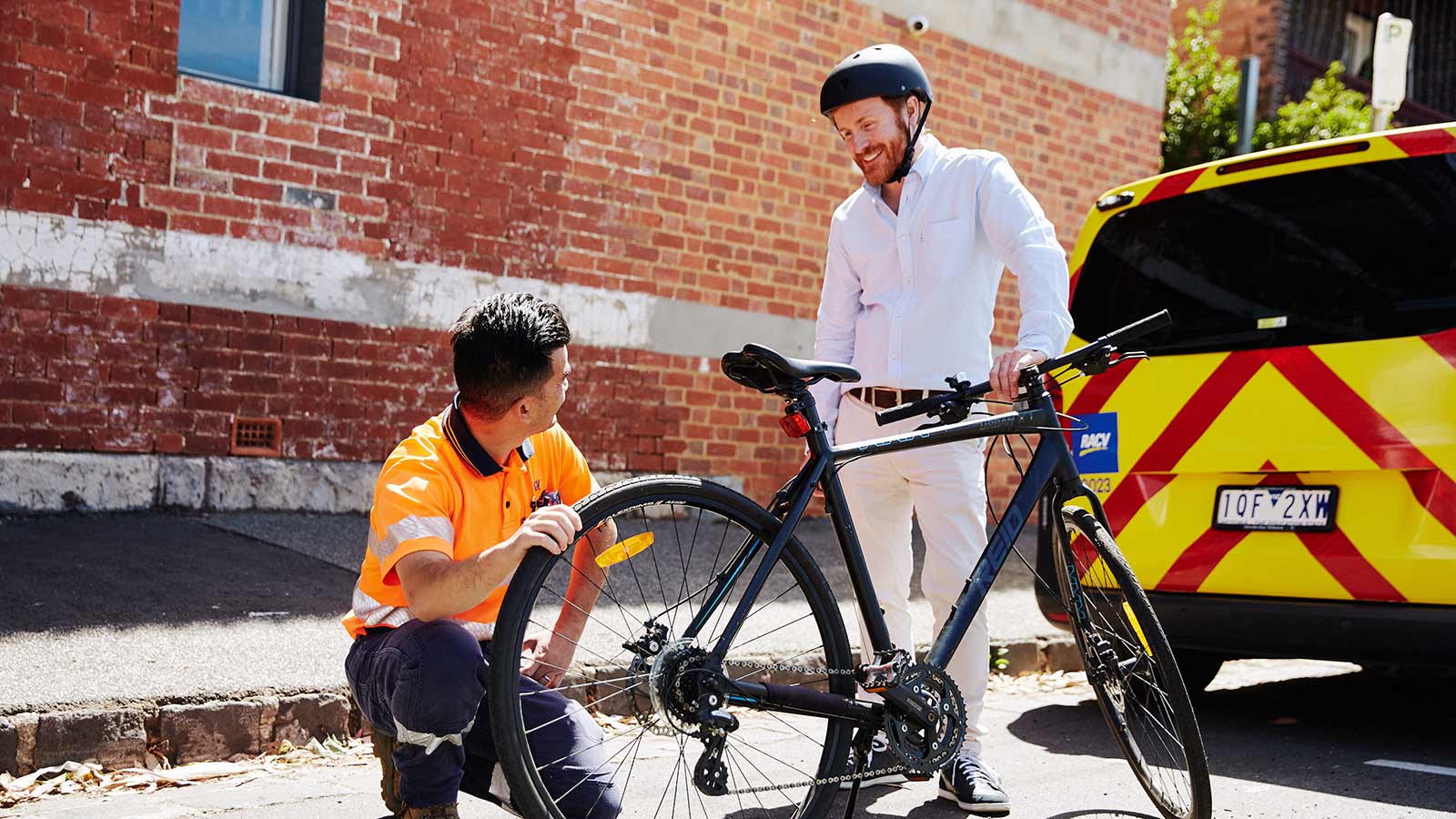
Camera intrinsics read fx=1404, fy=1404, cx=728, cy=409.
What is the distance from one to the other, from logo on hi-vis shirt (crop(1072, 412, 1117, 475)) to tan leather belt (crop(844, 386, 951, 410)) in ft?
4.00

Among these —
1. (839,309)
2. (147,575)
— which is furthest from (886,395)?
(147,575)

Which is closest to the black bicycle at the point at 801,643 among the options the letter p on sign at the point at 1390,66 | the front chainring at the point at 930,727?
the front chainring at the point at 930,727

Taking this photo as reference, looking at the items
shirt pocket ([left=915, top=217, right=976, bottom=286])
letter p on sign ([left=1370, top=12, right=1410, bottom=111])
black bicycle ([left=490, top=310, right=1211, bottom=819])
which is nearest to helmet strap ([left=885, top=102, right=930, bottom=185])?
shirt pocket ([left=915, top=217, right=976, bottom=286])

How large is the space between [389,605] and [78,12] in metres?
4.66

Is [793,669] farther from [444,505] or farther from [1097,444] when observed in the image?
[1097,444]

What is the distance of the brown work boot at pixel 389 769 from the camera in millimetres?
3014

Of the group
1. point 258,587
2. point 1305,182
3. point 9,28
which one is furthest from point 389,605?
point 9,28

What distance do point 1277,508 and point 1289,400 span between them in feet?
1.13

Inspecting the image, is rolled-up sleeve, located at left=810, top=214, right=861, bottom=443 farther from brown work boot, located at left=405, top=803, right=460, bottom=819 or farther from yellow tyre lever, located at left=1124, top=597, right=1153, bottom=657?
brown work boot, located at left=405, top=803, right=460, bottom=819

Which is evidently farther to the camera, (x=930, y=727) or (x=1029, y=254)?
(x=1029, y=254)

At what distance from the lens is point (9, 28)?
6223mm

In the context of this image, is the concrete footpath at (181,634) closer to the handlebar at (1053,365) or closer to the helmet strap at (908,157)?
the handlebar at (1053,365)

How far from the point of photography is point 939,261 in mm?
3943

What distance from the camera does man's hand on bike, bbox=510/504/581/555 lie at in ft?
8.66
